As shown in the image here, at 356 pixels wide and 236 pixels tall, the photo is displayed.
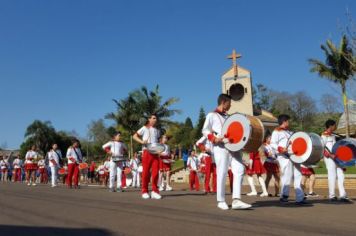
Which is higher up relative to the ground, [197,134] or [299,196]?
[197,134]

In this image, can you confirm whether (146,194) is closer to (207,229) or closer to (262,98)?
(207,229)

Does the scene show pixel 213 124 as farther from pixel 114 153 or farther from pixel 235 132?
pixel 114 153

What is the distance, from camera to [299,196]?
10.4 meters

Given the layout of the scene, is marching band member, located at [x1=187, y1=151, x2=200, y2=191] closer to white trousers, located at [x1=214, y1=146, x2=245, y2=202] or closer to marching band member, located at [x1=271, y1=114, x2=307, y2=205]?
marching band member, located at [x1=271, y1=114, x2=307, y2=205]

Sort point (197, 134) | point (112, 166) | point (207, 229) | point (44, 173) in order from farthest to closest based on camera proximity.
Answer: point (197, 134) → point (44, 173) → point (112, 166) → point (207, 229)

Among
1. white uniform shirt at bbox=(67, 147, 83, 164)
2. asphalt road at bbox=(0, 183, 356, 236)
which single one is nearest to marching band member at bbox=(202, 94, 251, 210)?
asphalt road at bbox=(0, 183, 356, 236)

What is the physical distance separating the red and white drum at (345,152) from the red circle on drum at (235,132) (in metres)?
3.96

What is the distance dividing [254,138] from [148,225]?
310 cm

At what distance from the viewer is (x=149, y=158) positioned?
12.3 m

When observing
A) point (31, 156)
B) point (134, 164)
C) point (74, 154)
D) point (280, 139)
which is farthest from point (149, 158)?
point (31, 156)

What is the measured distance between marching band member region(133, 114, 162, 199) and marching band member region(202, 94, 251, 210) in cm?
305

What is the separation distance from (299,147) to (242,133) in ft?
7.90

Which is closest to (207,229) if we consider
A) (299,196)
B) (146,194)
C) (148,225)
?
(148,225)

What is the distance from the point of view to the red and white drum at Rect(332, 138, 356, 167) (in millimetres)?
11586
